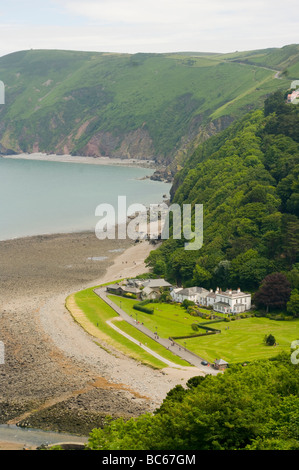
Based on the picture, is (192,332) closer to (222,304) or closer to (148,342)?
(148,342)

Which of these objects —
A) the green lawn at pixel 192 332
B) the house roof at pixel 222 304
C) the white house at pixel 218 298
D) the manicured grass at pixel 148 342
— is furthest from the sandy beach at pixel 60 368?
the house roof at pixel 222 304

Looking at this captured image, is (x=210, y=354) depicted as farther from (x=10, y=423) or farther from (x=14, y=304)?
(x=14, y=304)

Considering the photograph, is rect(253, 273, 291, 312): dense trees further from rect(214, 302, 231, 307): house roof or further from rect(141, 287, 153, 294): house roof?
rect(141, 287, 153, 294): house roof

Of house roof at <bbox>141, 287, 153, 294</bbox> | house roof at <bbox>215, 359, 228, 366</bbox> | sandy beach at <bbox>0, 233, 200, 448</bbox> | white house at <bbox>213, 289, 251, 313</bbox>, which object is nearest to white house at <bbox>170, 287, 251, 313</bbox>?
white house at <bbox>213, 289, 251, 313</bbox>

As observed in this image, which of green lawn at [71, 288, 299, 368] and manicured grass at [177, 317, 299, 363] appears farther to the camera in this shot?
green lawn at [71, 288, 299, 368]

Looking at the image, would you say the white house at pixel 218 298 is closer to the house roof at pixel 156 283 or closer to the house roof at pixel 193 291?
the house roof at pixel 193 291

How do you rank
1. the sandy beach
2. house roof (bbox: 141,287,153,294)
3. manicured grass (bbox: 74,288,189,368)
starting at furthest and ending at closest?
house roof (bbox: 141,287,153,294) < manicured grass (bbox: 74,288,189,368) < the sandy beach

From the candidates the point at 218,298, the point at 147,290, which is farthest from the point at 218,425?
the point at 147,290
